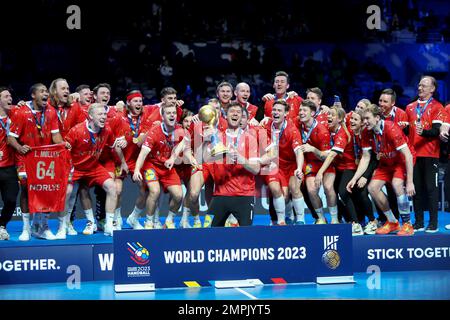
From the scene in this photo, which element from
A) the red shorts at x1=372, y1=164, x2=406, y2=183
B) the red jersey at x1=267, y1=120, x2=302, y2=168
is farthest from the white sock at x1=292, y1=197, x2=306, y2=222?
the red shorts at x1=372, y1=164, x2=406, y2=183

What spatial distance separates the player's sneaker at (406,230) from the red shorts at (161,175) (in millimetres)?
2775

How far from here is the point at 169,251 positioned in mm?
7742

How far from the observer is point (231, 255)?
309 inches

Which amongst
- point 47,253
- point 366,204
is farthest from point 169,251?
point 366,204

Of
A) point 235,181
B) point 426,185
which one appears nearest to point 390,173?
point 426,185

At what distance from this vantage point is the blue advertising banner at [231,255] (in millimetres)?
7707

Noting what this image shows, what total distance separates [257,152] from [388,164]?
67.5 inches

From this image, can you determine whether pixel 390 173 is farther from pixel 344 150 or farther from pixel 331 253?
pixel 331 253

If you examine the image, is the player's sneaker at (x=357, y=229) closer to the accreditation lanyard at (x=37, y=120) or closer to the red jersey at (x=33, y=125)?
the red jersey at (x=33, y=125)

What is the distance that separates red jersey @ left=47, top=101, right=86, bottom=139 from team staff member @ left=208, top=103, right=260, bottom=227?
2.39 metres

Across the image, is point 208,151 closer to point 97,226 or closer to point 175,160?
point 175,160

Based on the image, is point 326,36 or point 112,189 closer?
point 112,189
